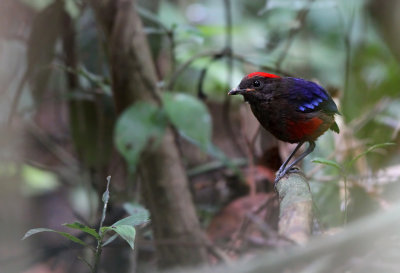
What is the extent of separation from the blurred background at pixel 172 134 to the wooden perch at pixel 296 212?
700mm

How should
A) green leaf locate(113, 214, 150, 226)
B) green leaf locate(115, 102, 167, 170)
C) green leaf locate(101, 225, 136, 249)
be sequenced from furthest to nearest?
green leaf locate(115, 102, 167, 170)
green leaf locate(113, 214, 150, 226)
green leaf locate(101, 225, 136, 249)

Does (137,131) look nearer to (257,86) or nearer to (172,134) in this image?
(172,134)

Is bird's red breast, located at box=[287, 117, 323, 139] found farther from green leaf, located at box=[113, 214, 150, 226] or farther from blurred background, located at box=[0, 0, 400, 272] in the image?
blurred background, located at box=[0, 0, 400, 272]

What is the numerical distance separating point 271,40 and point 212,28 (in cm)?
56

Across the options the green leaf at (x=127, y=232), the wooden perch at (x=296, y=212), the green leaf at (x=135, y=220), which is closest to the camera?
the wooden perch at (x=296, y=212)

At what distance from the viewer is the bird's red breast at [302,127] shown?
1794mm

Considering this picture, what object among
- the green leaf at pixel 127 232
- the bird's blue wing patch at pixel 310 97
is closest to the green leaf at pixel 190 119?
the bird's blue wing patch at pixel 310 97

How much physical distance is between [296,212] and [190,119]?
1.72 m

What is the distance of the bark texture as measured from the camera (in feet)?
9.87

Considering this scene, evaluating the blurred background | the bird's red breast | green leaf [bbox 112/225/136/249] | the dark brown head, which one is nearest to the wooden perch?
the bird's red breast

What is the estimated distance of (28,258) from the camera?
369 centimetres

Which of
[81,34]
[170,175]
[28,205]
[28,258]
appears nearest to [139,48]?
[170,175]

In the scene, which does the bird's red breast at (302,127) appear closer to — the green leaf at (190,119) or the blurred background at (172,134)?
the blurred background at (172,134)

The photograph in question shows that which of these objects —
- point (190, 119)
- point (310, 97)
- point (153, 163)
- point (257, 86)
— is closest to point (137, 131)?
point (153, 163)
